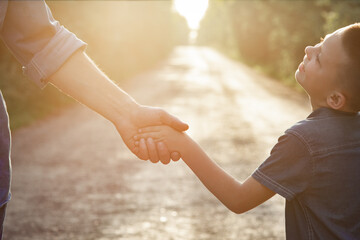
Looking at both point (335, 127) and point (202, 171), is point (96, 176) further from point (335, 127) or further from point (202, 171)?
point (335, 127)

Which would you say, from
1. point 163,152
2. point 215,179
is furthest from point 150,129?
point 215,179

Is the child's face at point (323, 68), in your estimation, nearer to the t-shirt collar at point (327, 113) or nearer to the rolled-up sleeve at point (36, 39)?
the t-shirt collar at point (327, 113)

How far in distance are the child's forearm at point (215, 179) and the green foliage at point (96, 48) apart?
778cm

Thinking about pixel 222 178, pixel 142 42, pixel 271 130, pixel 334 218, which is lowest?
pixel 334 218

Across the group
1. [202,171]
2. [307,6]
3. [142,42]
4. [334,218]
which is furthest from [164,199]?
[142,42]

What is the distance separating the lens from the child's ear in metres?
1.75

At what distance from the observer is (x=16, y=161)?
6.61m

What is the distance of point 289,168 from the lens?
172 cm

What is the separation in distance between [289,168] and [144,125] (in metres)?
0.91

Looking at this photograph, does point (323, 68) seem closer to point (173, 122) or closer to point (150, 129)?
point (173, 122)

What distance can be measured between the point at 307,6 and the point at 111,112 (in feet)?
55.4

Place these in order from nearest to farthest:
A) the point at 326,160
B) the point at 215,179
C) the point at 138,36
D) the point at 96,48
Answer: the point at 326,160
the point at 215,179
the point at 96,48
the point at 138,36

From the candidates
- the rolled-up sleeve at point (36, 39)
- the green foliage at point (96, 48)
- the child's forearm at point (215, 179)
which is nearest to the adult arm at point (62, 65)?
the rolled-up sleeve at point (36, 39)

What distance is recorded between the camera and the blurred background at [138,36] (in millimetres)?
10094
